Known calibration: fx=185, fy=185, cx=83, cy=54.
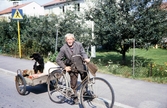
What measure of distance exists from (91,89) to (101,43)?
5.32 meters

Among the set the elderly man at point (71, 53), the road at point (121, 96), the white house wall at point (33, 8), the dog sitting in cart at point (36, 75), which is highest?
the white house wall at point (33, 8)

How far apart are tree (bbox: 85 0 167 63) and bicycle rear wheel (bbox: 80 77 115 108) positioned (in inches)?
170

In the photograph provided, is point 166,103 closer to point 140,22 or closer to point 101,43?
point 140,22

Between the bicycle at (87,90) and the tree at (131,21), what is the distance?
13.5ft

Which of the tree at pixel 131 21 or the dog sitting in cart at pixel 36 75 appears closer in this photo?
the dog sitting in cart at pixel 36 75

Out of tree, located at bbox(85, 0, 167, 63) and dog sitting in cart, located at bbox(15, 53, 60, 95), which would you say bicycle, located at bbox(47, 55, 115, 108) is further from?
tree, located at bbox(85, 0, 167, 63)

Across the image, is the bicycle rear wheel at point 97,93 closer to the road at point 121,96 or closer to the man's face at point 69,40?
the road at point 121,96

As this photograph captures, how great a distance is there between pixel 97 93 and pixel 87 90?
19.0 inches

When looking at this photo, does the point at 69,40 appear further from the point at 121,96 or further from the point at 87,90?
the point at 121,96

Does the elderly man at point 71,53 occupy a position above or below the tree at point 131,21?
below

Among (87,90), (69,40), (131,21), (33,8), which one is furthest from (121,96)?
(33,8)

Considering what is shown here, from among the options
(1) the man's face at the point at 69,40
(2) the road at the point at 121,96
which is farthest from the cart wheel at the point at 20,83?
(1) the man's face at the point at 69,40

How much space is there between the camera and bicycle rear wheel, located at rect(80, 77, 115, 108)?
415 cm

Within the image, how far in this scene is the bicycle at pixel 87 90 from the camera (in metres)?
4.25
